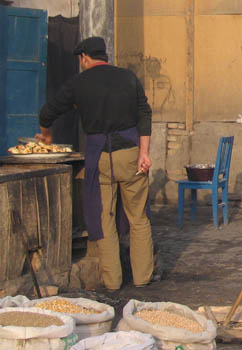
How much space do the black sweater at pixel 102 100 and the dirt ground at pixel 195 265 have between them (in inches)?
49.4

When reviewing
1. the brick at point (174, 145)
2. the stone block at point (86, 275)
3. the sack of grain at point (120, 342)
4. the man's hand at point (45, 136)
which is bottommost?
the stone block at point (86, 275)

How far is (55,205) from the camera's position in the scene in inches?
225

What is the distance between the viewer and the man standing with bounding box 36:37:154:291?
5785mm

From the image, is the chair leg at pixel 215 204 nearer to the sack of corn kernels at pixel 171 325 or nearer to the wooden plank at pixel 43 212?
the wooden plank at pixel 43 212

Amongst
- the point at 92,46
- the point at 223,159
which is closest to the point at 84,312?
the point at 92,46

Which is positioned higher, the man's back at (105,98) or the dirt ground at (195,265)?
the man's back at (105,98)

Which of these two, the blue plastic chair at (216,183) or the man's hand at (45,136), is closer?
the man's hand at (45,136)

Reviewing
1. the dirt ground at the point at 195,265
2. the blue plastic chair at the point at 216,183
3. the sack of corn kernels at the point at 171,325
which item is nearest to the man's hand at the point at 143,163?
the dirt ground at the point at 195,265

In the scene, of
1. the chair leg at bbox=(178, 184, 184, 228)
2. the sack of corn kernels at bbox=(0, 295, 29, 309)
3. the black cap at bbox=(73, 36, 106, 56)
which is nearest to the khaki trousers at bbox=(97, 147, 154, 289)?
the black cap at bbox=(73, 36, 106, 56)

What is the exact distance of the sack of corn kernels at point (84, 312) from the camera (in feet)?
12.7

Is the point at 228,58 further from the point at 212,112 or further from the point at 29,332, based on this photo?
the point at 29,332

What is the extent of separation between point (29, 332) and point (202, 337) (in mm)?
879

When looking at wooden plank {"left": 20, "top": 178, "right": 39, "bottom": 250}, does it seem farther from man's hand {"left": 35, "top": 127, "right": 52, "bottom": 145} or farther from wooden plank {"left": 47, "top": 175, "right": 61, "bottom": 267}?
man's hand {"left": 35, "top": 127, "right": 52, "bottom": 145}

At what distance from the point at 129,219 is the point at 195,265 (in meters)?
1.20
